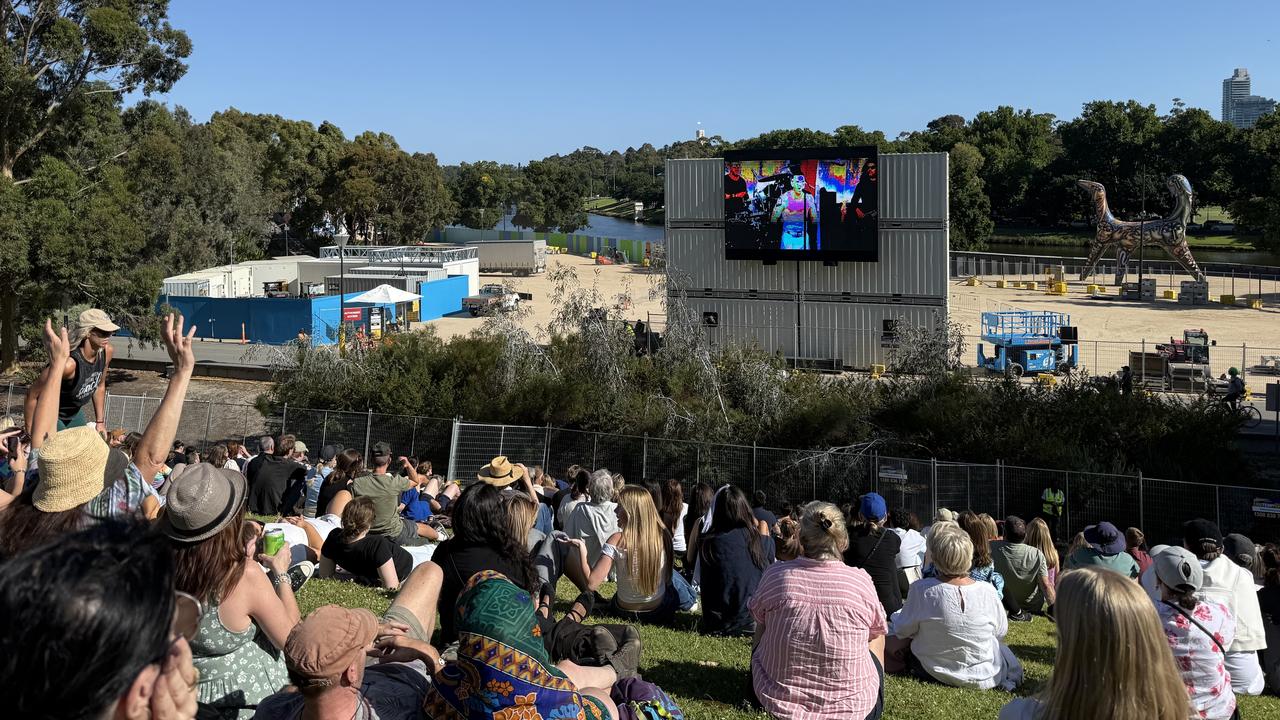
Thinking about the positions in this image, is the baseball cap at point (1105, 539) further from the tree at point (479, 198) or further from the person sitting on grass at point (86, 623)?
the tree at point (479, 198)

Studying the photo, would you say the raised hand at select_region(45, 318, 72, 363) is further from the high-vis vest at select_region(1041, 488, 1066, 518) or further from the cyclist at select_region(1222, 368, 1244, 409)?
Answer: the cyclist at select_region(1222, 368, 1244, 409)

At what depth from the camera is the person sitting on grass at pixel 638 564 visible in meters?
7.09

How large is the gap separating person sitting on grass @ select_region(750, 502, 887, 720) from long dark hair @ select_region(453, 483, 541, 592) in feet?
4.53

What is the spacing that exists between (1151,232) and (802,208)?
30.3 meters

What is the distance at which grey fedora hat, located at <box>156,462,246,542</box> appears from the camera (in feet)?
12.1

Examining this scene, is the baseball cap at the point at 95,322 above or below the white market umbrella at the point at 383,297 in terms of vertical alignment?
above

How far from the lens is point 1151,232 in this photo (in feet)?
168

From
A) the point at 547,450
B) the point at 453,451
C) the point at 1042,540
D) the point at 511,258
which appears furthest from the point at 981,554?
the point at 511,258

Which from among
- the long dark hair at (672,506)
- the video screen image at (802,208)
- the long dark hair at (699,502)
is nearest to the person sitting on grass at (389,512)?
the long dark hair at (699,502)

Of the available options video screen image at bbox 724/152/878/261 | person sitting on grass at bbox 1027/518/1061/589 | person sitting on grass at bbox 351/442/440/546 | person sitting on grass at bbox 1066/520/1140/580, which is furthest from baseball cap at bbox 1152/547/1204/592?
video screen image at bbox 724/152/878/261

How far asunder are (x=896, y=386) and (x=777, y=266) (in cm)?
→ 1057

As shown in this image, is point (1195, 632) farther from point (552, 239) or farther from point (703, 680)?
point (552, 239)

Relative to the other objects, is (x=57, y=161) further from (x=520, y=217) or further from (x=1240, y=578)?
(x=520, y=217)

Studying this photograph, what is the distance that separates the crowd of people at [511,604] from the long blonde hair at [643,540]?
2 cm
